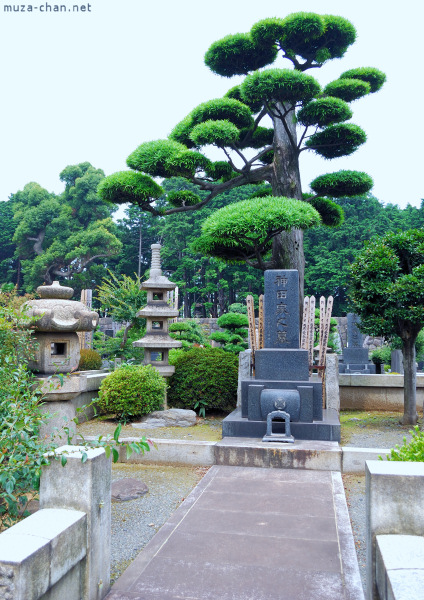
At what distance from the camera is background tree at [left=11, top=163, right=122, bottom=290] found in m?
31.5

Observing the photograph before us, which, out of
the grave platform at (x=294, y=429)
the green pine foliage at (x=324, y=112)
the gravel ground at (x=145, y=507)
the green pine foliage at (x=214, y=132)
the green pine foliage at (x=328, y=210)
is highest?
the green pine foliage at (x=324, y=112)

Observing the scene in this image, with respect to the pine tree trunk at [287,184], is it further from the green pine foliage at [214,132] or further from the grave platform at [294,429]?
the grave platform at [294,429]

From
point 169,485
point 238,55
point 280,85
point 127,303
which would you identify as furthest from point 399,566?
point 127,303

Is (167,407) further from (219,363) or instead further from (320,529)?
(320,529)

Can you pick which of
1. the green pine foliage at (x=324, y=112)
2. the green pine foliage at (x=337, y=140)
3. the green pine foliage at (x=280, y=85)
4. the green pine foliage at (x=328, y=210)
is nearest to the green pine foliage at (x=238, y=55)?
the green pine foliage at (x=280, y=85)

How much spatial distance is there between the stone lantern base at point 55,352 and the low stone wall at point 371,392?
598 centimetres

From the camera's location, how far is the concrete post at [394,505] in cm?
242

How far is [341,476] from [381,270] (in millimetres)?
3527

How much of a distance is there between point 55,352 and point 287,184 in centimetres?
622

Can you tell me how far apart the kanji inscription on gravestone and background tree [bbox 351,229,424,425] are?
122 cm

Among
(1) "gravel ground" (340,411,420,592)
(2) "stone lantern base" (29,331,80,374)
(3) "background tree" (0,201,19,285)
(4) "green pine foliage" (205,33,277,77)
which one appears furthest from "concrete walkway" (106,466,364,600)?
(3) "background tree" (0,201,19,285)

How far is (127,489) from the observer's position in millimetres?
4887

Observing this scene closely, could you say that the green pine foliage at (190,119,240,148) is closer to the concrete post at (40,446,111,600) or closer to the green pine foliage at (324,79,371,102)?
the green pine foliage at (324,79,371,102)

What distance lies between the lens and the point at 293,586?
119 inches
